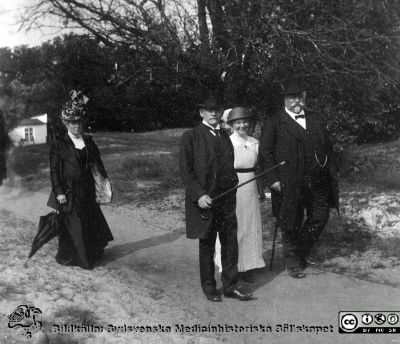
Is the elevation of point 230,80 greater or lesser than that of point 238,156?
greater

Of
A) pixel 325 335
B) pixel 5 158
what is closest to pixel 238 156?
pixel 325 335

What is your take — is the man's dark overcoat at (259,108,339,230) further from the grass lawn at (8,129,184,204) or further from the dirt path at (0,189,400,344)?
the grass lawn at (8,129,184,204)

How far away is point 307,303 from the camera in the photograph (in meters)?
4.50

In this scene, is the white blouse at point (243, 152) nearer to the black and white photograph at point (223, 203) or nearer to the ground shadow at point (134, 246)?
the black and white photograph at point (223, 203)

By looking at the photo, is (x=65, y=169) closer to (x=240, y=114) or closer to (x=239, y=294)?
(x=240, y=114)

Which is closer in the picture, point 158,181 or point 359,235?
point 359,235

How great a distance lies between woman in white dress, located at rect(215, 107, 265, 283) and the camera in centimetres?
501

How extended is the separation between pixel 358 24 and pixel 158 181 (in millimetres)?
5018

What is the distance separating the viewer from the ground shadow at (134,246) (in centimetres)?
608

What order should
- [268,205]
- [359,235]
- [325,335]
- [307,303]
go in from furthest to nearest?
[268,205] → [359,235] → [307,303] → [325,335]

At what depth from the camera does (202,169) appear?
4.62 meters

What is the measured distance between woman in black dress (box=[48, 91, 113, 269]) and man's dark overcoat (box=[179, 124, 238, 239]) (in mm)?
1406

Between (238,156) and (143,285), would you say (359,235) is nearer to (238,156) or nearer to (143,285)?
(238,156)

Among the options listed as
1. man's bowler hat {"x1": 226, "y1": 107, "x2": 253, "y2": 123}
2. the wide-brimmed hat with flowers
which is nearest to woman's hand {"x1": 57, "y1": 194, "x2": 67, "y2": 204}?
the wide-brimmed hat with flowers
